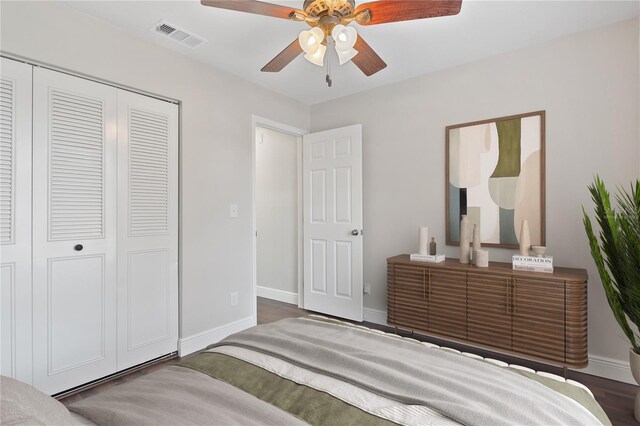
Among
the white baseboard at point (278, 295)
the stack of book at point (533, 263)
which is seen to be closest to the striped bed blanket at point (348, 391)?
the stack of book at point (533, 263)

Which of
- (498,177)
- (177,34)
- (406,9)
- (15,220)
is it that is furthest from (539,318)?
(15,220)

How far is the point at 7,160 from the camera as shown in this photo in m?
1.95

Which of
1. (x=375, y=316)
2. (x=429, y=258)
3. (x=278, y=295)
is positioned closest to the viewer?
(x=429, y=258)

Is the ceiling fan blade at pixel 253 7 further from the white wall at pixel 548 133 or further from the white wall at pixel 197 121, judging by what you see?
the white wall at pixel 548 133

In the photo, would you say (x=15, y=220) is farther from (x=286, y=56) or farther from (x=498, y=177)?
(x=498, y=177)

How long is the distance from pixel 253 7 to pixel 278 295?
11.6 ft

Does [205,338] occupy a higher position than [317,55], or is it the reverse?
[317,55]

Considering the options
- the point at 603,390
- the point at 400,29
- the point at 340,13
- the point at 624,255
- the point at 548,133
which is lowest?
the point at 603,390

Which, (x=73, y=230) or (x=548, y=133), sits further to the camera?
(x=548, y=133)

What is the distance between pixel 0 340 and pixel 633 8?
14.5ft

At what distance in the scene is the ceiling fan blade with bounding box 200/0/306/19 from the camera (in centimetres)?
162

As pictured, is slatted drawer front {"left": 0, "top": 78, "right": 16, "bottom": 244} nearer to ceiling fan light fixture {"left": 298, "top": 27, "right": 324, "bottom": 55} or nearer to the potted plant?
ceiling fan light fixture {"left": 298, "top": 27, "right": 324, "bottom": 55}

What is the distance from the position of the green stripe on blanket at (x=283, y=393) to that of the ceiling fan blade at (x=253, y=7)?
163cm

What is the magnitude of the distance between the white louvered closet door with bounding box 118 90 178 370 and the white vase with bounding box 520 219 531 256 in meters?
2.75
